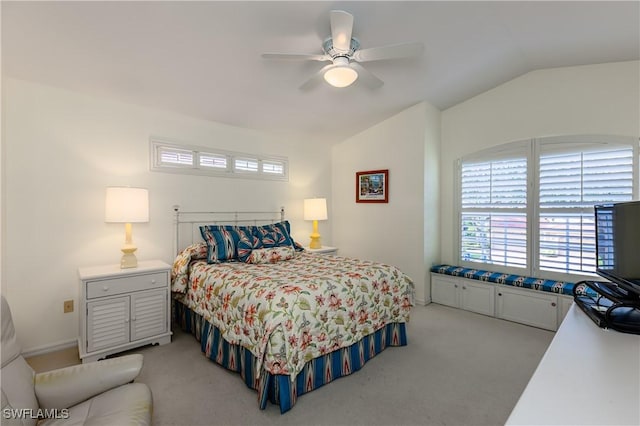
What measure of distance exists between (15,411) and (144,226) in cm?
231

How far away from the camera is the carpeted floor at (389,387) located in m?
1.95

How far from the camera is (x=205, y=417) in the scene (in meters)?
1.95

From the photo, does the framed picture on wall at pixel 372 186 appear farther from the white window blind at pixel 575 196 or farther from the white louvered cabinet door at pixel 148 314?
the white louvered cabinet door at pixel 148 314

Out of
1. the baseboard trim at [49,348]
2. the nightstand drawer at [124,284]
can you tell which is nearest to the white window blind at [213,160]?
the nightstand drawer at [124,284]

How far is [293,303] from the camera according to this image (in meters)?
2.07

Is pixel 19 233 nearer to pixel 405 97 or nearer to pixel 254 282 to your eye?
pixel 254 282

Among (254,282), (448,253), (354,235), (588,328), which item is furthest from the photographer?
(354,235)

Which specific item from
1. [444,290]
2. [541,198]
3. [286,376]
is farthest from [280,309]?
[541,198]

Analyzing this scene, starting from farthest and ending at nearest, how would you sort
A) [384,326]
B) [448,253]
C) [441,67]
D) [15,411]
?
[448,253], [441,67], [384,326], [15,411]

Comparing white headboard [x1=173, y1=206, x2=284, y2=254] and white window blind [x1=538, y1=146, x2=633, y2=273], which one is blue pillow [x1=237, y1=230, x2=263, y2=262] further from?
white window blind [x1=538, y1=146, x2=633, y2=273]

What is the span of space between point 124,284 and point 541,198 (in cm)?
462

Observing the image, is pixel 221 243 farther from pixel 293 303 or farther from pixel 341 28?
pixel 341 28

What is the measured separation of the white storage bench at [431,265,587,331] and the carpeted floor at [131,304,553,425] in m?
0.32

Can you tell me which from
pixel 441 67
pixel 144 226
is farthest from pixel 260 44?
pixel 144 226
